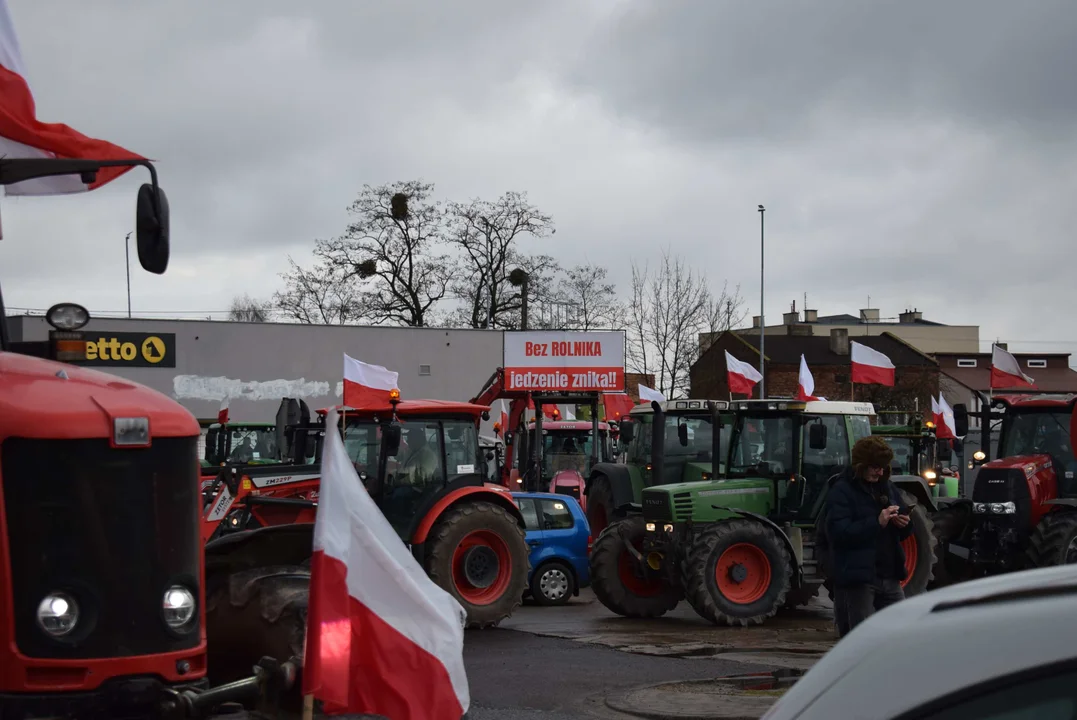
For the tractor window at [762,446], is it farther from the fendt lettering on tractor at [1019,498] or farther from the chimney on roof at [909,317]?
the chimney on roof at [909,317]

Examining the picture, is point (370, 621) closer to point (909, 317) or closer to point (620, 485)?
point (620, 485)

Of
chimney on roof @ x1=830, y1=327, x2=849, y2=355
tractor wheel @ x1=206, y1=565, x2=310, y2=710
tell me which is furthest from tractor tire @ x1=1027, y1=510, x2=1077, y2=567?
chimney on roof @ x1=830, y1=327, x2=849, y2=355

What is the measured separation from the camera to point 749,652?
12.3m

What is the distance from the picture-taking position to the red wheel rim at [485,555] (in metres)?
13.9

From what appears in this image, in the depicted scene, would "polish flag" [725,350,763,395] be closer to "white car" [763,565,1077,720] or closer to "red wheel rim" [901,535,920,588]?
"red wheel rim" [901,535,920,588]

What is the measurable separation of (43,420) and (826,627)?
35.0 feet

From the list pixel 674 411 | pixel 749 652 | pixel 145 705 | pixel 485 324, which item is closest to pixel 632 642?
pixel 749 652

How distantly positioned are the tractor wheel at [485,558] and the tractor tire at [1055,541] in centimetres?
560

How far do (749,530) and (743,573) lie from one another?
490 mm

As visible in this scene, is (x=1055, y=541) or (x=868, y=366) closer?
(x=1055, y=541)

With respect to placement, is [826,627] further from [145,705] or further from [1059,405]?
[145,705]

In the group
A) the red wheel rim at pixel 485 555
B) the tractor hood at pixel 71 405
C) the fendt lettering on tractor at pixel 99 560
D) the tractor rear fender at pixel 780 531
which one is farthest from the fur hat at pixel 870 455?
the red wheel rim at pixel 485 555

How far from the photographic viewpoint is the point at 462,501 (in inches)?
555

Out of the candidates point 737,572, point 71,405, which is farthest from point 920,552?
point 71,405
